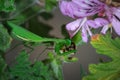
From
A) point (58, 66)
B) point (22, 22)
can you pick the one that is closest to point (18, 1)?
point (22, 22)

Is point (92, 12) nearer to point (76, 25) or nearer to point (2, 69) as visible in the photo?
point (76, 25)

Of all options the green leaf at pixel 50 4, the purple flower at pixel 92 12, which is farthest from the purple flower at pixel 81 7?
the green leaf at pixel 50 4

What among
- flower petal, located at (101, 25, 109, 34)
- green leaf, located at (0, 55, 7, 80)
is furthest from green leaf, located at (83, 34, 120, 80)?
green leaf, located at (0, 55, 7, 80)

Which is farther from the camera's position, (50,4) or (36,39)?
(50,4)

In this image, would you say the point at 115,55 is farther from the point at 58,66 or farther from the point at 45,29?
the point at 45,29

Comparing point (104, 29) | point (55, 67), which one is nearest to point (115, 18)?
point (104, 29)

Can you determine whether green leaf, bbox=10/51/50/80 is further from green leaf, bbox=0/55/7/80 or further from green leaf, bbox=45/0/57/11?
green leaf, bbox=45/0/57/11

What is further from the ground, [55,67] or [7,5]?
[7,5]

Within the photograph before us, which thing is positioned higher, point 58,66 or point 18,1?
point 18,1
